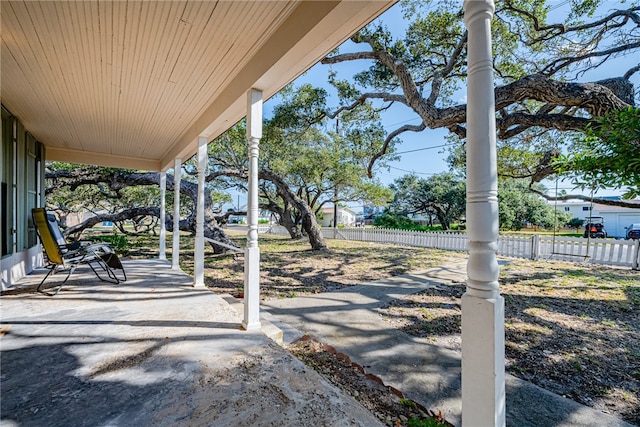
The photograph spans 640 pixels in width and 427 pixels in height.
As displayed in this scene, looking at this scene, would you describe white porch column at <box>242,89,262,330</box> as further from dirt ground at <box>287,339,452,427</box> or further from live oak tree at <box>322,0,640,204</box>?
live oak tree at <box>322,0,640,204</box>

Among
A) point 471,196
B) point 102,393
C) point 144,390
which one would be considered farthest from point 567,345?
point 102,393

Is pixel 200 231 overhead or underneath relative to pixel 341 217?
underneath

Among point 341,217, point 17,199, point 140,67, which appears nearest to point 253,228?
point 140,67

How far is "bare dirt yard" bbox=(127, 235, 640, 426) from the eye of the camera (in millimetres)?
2013

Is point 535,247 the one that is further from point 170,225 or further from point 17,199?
point 17,199

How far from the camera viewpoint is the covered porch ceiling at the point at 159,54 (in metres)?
1.96

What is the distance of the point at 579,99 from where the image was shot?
286cm

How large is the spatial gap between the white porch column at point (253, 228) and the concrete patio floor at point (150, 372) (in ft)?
0.70

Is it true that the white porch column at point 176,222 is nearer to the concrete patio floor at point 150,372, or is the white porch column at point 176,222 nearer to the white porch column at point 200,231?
the white porch column at point 200,231

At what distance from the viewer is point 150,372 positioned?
187cm

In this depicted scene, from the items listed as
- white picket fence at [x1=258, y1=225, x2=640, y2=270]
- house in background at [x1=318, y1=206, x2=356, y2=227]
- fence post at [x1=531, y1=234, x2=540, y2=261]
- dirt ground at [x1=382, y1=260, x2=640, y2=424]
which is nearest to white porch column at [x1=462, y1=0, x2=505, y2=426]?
dirt ground at [x1=382, y1=260, x2=640, y2=424]

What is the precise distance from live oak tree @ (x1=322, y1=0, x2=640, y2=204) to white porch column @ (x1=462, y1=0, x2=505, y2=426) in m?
2.64

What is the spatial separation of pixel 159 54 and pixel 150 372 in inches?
98.8

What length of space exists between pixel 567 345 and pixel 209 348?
3140 mm
